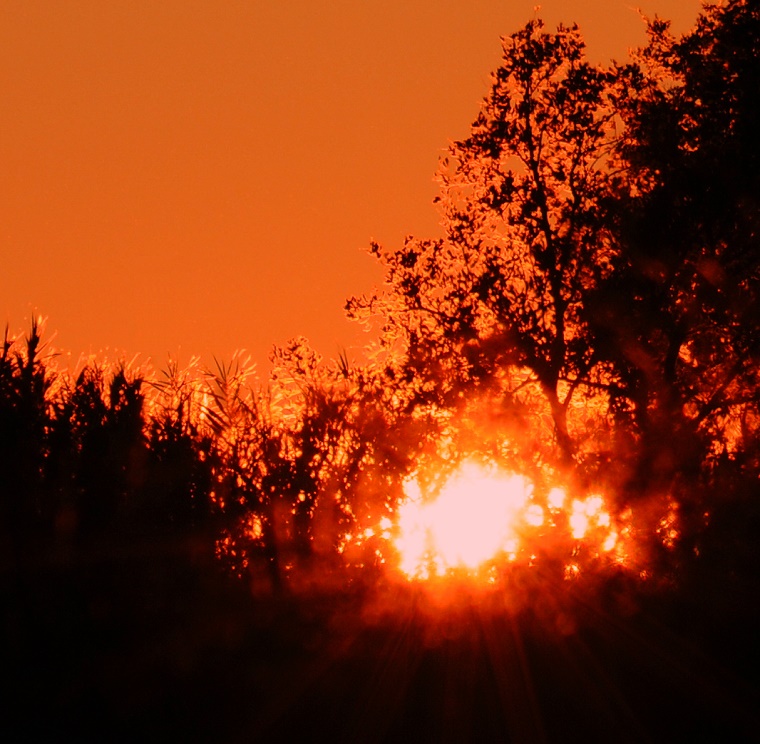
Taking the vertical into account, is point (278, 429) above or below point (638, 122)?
below

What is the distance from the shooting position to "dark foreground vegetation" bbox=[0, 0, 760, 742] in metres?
20.5

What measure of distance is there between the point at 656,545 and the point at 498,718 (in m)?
8.49

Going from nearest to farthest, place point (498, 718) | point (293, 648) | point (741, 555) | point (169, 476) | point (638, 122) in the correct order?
point (498, 718) → point (293, 648) → point (741, 555) → point (638, 122) → point (169, 476)

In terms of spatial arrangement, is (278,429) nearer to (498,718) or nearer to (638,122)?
(638,122)

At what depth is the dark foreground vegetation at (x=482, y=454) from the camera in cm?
2048

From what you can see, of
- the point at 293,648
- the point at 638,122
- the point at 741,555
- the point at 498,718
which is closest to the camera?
the point at 498,718

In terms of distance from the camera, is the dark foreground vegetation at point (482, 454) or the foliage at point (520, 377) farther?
the foliage at point (520, 377)

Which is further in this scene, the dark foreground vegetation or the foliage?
the foliage

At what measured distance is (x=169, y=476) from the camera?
91.0 ft

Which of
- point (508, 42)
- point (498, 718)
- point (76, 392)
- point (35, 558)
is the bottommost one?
point (498, 718)

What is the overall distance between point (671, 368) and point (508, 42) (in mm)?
8133

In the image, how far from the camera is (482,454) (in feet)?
87.1

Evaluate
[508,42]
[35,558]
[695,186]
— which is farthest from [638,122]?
[35,558]

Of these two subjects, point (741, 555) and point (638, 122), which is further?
point (638, 122)
